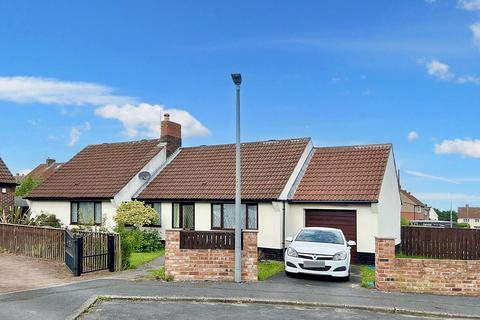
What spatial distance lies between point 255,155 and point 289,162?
8.32 ft

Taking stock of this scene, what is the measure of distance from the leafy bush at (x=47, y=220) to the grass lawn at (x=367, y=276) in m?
15.2

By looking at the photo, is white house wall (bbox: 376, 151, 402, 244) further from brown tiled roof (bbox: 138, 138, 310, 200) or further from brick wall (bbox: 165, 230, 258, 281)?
brick wall (bbox: 165, 230, 258, 281)

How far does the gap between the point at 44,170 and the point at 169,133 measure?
41030 mm

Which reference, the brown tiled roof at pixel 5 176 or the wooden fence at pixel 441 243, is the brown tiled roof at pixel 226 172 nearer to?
the wooden fence at pixel 441 243

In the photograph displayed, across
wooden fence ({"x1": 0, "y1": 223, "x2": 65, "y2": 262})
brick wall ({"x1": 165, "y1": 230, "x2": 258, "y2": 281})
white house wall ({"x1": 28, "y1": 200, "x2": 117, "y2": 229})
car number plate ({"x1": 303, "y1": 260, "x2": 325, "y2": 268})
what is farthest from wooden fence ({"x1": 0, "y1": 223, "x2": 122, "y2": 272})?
car number plate ({"x1": 303, "y1": 260, "x2": 325, "y2": 268})

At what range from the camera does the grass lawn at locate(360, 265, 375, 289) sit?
1322 centimetres

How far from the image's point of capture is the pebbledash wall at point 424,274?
12.3m

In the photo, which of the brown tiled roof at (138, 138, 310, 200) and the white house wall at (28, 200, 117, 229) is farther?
the white house wall at (28, 200, 117, 229)

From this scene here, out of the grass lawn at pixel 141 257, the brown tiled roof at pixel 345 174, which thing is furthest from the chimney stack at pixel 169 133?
the brown tiled roof at pixel 345 174

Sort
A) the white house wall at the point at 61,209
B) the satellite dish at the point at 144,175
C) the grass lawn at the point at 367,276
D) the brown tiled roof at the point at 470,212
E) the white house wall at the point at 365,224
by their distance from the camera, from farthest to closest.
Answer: the brown tiled roof at the point at 470,212
the satellite dish at the point at 144,175
the white house wall at the point at 61,209
the white house wall at the point at 365,224
the grass lawn at the point at 367,276

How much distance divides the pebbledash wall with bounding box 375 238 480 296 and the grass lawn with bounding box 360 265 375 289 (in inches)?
21.6

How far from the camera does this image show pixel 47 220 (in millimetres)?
23547

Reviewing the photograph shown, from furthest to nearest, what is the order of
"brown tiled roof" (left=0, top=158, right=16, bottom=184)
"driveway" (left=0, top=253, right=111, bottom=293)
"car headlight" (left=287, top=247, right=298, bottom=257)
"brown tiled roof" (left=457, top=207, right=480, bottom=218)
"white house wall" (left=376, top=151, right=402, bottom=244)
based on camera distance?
1. "brown tiled roof" (left=457, top=207, right=480, bottom=218)
2. "brown tiled roof" (left=0, top=158, right=16, bottom=184)
3. "white house wall" (left=376, top=151, right=402, bottom=244)
4. "car headlight" (left=287, top=247, right=298, bottom=257)
5. "driveway" (left=0, top=253, right=111, bottom=293)

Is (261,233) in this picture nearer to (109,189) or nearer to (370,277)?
(370,277)
